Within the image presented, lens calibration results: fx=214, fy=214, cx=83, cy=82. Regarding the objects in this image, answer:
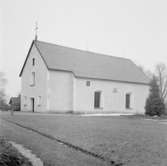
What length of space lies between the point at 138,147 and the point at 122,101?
21.0 metres

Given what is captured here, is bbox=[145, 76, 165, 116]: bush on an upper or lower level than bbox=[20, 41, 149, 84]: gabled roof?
lower

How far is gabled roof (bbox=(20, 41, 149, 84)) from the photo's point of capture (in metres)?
23.1

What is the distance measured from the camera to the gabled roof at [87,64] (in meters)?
23.1

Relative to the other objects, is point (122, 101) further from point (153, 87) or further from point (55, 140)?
point (55, 140)

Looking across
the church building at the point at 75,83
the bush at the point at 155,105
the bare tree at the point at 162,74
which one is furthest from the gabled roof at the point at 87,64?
the bare tree at the point at 162,74

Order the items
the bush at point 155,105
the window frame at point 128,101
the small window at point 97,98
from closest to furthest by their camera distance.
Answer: the bush at point 155,105 → the small window at point 97,98 → the window frame at point 128,101

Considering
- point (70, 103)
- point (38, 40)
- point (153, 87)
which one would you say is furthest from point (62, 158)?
point (38, 40)

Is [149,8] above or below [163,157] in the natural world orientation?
above

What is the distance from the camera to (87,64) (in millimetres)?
25406

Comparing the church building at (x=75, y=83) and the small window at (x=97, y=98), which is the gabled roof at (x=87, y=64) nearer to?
the church building at (x=75, y=83)

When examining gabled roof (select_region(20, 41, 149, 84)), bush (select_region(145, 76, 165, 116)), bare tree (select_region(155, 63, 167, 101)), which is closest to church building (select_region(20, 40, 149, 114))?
gabled roof (select_region(20, 41, 149, 84))

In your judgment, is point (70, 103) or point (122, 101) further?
point (122, 101)

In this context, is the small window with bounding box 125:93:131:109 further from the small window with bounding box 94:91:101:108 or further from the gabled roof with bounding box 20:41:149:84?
the small window with bounding box 94:91:101:108

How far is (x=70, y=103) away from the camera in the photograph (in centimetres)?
2325
